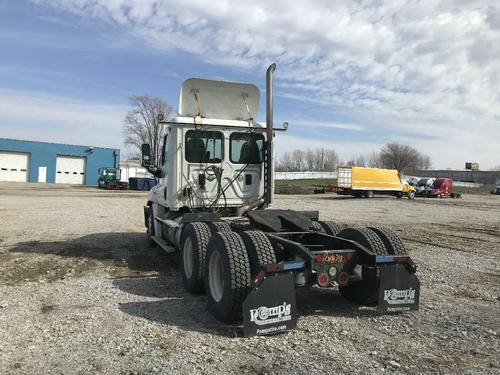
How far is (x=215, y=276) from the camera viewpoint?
546 cm

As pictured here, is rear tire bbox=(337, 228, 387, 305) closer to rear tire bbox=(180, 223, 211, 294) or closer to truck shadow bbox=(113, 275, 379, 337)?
truck shadow bbox=(113, 275, 379, 337)

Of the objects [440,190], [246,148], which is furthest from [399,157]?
[246,148]

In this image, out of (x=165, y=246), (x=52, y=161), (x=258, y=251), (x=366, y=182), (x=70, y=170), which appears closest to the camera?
(x=258, y=251)

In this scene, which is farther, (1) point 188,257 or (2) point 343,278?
(1) point 188,257

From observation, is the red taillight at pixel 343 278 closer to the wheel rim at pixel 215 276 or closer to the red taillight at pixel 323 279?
the red taillight at pixel 323 279

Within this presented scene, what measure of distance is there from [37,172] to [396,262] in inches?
2618

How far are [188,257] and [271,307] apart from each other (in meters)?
2.28

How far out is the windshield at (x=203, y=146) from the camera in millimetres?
8359

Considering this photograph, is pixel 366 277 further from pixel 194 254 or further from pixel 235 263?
pixel 194 254

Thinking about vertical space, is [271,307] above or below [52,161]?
below

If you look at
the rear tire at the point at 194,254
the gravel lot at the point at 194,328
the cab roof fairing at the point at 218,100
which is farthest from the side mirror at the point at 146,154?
the rear tire at the point at 194,254

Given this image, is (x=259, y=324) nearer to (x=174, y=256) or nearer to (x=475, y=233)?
(x=174, y=256)

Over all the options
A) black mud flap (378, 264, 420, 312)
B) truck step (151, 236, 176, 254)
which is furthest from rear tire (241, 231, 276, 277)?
truck step (151, 236, 176, 254)

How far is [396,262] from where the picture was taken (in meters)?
5.18
